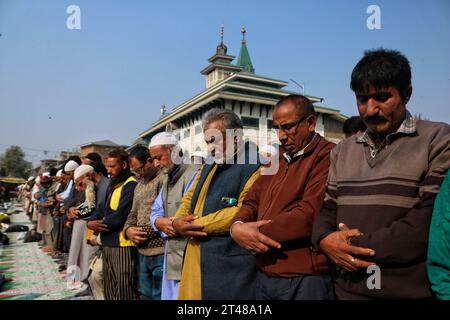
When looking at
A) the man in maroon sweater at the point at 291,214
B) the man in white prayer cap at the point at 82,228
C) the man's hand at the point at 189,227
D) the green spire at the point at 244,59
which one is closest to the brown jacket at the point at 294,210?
the man in maroon sweater at the point at 291,214

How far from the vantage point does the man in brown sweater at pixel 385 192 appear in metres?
1.48

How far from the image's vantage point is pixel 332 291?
1.85m

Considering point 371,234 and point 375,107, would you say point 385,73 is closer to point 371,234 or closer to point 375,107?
point 375,107

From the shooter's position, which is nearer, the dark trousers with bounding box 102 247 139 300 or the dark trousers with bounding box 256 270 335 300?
the dark trousers with bounding box 256 270 335 300

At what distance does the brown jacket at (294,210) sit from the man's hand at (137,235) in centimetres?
162

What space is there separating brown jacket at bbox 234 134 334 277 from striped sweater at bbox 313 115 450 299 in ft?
0.46

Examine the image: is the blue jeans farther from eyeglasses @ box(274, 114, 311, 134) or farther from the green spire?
the green spire

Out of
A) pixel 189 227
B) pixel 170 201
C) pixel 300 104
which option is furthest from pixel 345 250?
pixel 170 201

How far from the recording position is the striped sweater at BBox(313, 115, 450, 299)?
1477 millimetres

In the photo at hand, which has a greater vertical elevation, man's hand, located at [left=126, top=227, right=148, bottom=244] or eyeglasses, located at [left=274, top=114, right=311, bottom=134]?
eyeglasses, located at [left=274, top=114, right=311, bottom=134]

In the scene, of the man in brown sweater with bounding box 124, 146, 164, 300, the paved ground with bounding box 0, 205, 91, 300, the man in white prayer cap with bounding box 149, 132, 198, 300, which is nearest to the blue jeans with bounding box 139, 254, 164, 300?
the man in brown sweater with bounding box 124, 146, 164, 300

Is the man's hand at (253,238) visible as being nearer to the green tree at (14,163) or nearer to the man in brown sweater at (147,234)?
the man in brown sweater at (147,234)

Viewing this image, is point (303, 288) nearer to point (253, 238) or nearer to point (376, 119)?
point (253, 238)
